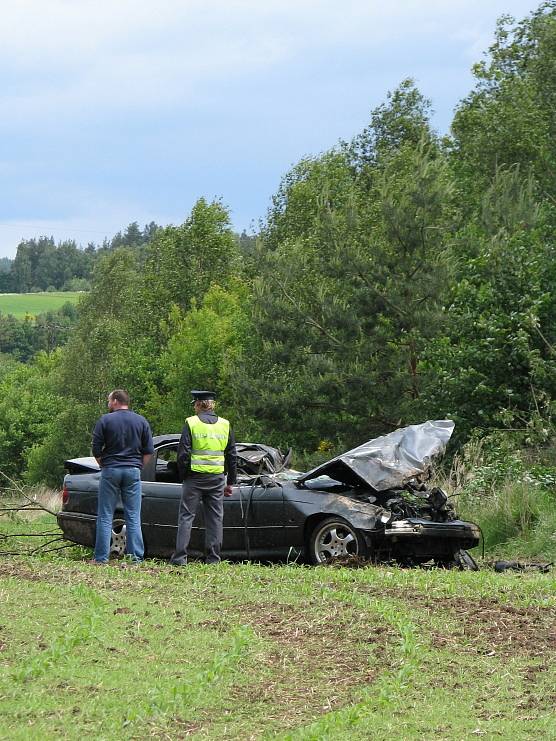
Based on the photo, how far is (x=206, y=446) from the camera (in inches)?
479

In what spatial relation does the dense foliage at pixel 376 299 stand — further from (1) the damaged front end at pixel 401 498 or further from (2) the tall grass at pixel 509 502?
(1) the damaged front end at pixel 401 498

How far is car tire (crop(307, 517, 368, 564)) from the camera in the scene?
12055 millimetres

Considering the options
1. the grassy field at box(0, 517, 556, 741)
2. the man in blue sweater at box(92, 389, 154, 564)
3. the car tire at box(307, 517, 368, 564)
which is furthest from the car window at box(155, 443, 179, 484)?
the grassy field at box(0, 517, 556, 741)

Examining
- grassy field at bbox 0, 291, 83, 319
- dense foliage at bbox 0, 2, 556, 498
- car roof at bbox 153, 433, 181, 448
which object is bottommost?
car roof at bbox 153, 433, 181, 448

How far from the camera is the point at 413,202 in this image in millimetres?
29984

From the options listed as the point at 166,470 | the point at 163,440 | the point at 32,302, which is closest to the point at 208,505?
the point at 166,470

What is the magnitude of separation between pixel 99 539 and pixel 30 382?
76.4 meters

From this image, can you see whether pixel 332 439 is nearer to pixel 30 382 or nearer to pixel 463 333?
pixel 463 333

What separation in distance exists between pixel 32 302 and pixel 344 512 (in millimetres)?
159056

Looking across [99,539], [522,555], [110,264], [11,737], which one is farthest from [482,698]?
[110,264]

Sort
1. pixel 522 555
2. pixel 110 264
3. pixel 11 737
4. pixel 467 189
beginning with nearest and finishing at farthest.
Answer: pixel 11 737
pixel 522 555
pixel 467 189
pixel 110 264

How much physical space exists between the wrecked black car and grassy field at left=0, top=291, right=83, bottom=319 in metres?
141

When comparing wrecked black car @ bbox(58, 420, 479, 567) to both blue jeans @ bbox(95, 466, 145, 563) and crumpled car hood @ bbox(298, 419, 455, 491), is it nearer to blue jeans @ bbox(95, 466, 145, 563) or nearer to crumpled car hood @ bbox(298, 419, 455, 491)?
crumpled car hood @ bbox(298, 419, 455, 491)

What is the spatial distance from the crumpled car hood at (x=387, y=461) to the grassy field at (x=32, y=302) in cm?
14143
